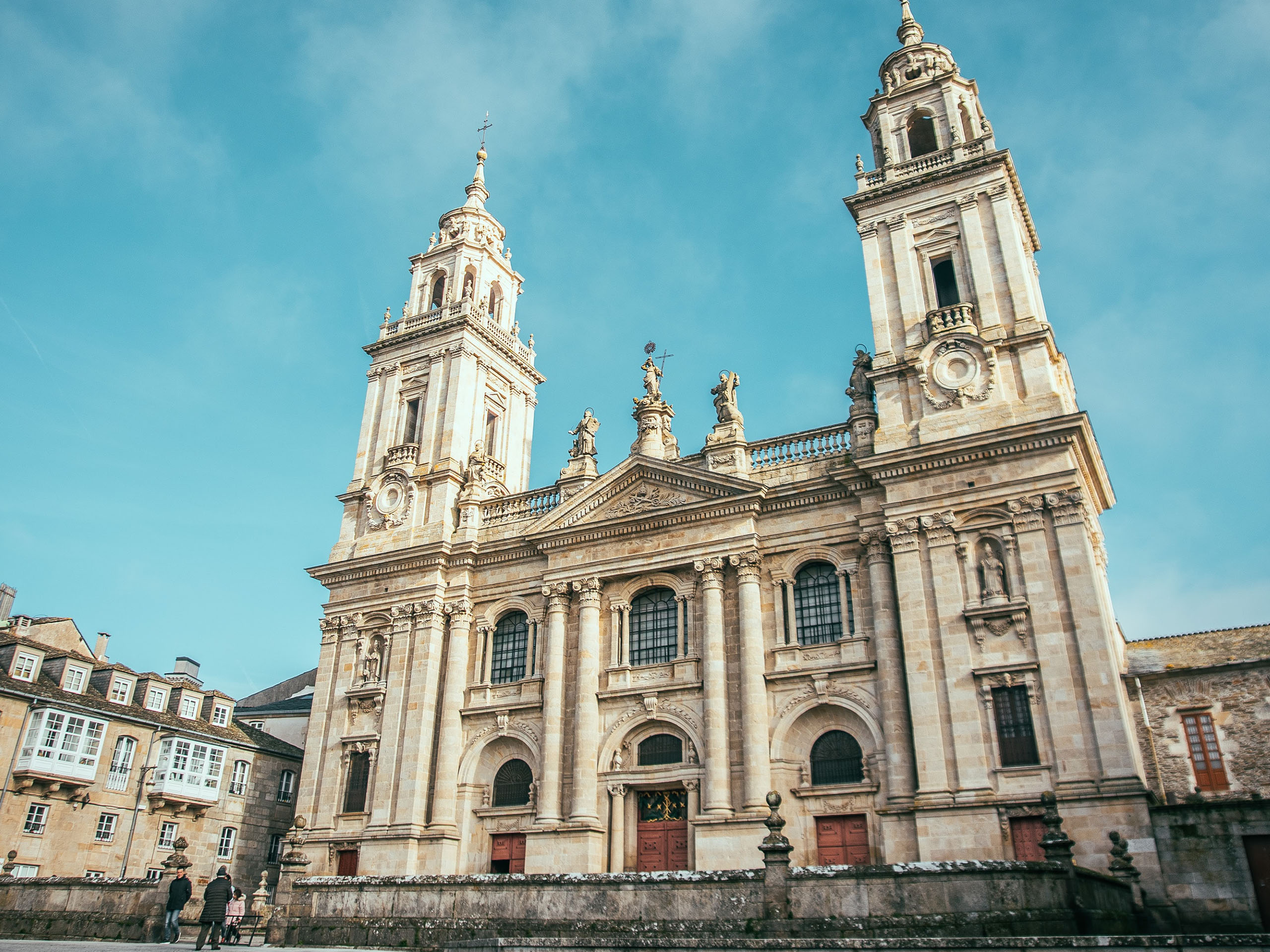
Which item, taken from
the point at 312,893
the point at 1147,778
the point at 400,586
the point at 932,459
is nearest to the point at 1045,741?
the point at 1147,778

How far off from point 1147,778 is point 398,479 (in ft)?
86.0

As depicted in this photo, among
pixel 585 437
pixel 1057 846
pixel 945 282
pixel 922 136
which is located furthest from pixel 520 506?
pixel 1057 846

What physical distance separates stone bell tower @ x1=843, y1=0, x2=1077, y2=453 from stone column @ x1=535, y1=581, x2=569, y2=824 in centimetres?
1136

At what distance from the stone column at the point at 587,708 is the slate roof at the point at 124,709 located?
15966 mm

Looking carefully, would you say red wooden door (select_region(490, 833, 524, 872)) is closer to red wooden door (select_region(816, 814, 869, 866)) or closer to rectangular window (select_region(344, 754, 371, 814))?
rectangular window (select_region(344, 754, 371, 814))

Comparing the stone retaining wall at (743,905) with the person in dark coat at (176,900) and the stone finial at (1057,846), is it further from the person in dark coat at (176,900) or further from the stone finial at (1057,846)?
the person in dark coat at (176,900)

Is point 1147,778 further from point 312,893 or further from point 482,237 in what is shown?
point 482,237

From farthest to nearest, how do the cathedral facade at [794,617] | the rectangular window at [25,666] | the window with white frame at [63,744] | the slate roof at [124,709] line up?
the rectangular window at [25,666], the slate roof at [124,709], the window with white frame at [63,744], the cathedral facade at [794,617]

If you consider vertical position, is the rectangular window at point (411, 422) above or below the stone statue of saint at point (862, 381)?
above

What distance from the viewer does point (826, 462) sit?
30.5 metres

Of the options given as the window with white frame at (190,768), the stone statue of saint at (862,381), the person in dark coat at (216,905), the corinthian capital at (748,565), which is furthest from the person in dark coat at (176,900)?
the stone statue of saint at (862,381)

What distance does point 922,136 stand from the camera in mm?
35812

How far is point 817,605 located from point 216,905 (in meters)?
17.3

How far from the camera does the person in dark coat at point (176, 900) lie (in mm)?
21281
